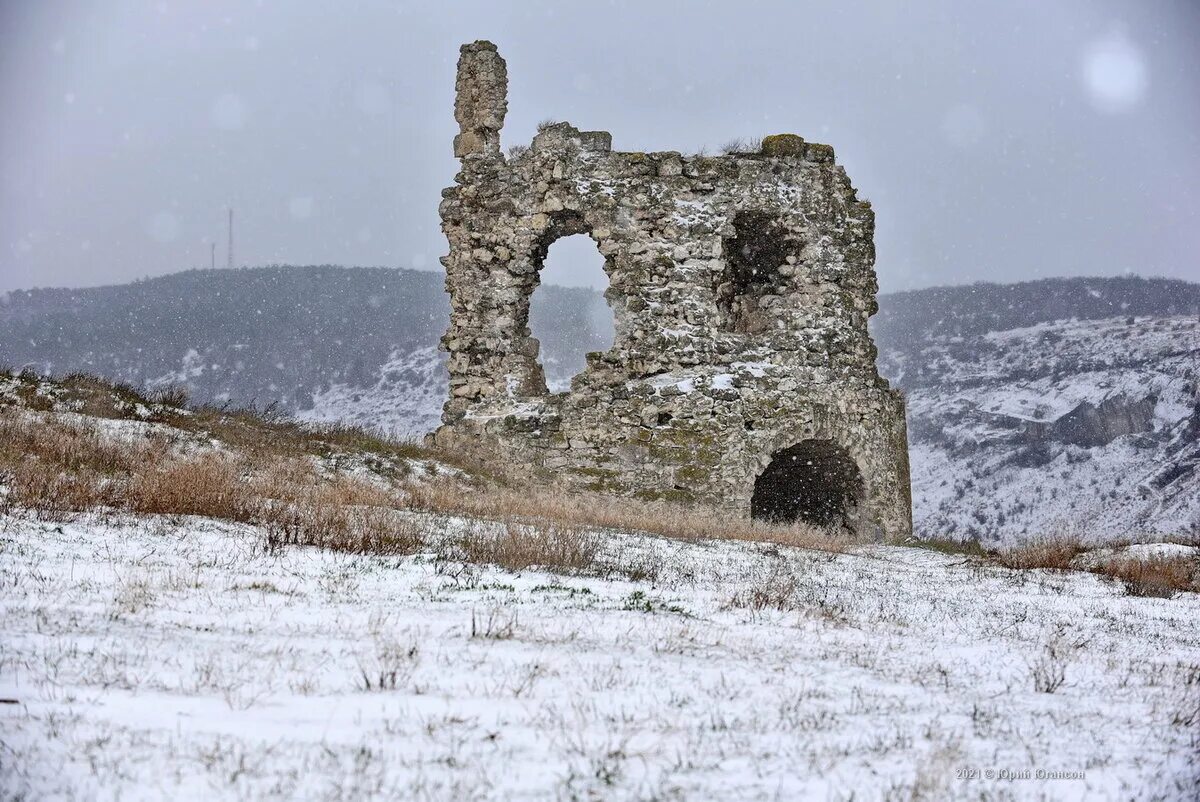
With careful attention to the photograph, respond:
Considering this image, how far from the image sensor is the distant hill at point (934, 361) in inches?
1163

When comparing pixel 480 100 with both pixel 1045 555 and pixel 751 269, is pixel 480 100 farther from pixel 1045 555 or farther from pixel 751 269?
pixel 1045 555

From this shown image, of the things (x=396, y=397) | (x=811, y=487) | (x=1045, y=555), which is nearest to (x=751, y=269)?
(x=811, y=487)

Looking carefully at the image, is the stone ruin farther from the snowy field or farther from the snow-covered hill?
the snow-covered hill

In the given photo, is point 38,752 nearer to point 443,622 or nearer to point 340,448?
point 443,622

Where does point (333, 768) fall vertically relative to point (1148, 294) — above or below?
below

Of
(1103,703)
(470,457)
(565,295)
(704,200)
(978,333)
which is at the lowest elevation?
(1103,703)

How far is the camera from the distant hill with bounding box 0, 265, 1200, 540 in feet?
96.9

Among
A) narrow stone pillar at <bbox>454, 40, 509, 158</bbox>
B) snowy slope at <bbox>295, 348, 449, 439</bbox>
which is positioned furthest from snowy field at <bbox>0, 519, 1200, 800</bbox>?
snowy slope at <bbox>295, 348, 449, 439</bbox>

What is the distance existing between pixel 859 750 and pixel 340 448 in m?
10.3

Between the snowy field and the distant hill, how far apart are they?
552 inches

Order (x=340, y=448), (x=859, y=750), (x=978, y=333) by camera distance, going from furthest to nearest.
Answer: (x=978, y=333) → (x=340, y=448) → (x=859, y=750)

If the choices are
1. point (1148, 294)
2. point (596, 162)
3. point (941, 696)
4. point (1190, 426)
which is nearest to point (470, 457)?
point (596, 162)

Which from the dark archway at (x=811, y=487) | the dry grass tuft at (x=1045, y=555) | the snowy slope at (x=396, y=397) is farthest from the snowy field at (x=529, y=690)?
the snowy slope at (x=396, y=397)

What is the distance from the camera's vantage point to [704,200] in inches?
516
